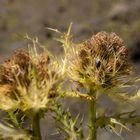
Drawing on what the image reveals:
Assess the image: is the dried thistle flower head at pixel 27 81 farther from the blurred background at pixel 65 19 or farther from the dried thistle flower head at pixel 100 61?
the blurred background at pixel 65 19

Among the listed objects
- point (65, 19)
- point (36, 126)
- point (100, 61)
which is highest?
point (65, 19)

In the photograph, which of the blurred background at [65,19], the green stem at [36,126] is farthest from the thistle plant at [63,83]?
the blurred background at [65,19]

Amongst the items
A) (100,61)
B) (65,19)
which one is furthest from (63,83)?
(65,19)

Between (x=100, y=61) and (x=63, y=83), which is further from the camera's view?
(x=100, y=61)

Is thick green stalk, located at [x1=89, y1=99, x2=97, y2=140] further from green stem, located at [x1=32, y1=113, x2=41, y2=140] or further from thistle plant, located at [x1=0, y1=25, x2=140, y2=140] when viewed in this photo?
green stem, located at [x1=32, y1=113, x2=41, y2=140]

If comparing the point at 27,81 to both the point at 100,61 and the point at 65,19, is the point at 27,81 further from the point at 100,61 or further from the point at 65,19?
the point at 65,19

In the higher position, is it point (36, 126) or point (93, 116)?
point (93, 116)

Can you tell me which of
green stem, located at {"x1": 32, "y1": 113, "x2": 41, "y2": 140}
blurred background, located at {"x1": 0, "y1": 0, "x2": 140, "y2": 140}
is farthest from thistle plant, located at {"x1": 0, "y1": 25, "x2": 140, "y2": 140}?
blurred background, located at {"x1": 0, "y1": 0, "x2": 140, "y2": 140}
